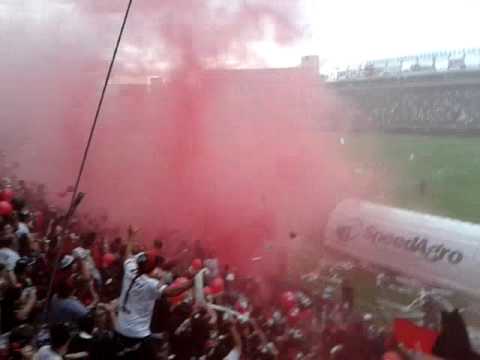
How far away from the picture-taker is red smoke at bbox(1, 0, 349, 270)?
7508mm

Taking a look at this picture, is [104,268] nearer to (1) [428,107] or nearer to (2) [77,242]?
(2) [77,242]

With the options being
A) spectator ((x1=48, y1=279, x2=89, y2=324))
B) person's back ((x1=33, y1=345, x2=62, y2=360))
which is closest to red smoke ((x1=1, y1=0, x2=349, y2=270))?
spectator ((x1=48, y1=279, x2=89, y2=324))

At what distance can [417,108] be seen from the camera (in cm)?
1031

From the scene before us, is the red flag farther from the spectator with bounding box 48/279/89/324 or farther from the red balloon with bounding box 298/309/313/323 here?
the spectator with bounding box 48/279/89/324

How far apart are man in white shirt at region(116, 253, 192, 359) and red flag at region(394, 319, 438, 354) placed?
161 centimetres

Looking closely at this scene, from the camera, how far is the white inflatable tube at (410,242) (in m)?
5.94

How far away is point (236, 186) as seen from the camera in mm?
7734

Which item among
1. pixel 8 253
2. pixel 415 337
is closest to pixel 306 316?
pixel 415 337

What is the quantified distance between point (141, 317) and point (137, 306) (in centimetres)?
6

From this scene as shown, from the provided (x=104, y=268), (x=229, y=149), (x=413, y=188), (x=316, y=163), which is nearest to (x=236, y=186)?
(x=229, y=149)

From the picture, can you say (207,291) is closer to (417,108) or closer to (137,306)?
(137,306)

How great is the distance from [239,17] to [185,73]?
96 cm

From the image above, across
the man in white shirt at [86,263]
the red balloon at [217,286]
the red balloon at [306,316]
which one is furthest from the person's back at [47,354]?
the red balloon at [306,316]

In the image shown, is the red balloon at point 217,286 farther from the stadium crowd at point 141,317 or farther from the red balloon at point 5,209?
the red balloon at point 5,209
